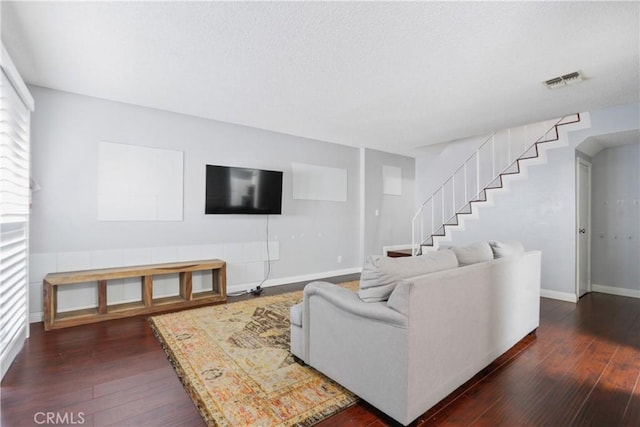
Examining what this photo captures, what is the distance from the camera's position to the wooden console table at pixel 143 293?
10.3 feet

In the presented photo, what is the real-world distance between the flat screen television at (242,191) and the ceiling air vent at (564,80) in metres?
3.52

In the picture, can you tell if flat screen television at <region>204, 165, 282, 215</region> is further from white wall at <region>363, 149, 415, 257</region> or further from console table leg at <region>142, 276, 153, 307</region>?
white wall at <region>363, 149, 415, 257</region>

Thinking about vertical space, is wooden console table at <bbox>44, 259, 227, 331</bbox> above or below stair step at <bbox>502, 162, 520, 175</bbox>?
below

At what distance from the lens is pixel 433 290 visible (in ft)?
5.72

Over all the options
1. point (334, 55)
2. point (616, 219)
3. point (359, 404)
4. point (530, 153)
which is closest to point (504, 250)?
point (359, 404)

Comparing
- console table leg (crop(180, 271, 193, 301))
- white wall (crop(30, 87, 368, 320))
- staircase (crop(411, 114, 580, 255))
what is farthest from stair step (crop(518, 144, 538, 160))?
console table leg (crop(180, 271, 193, 301))

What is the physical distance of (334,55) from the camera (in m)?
2.63

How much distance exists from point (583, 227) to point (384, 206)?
3274 mm

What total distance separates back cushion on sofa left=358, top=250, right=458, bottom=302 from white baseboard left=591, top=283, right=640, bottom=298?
4.57 m

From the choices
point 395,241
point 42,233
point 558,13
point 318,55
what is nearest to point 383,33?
point 318,55

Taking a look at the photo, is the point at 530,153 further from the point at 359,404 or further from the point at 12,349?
the point at 12,349

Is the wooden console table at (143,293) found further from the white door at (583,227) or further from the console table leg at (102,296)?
the white door at (583,227)

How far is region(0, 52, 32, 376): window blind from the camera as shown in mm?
2221

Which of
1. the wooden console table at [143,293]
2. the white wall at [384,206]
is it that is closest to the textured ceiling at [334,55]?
the wooden console table at [143,293]
